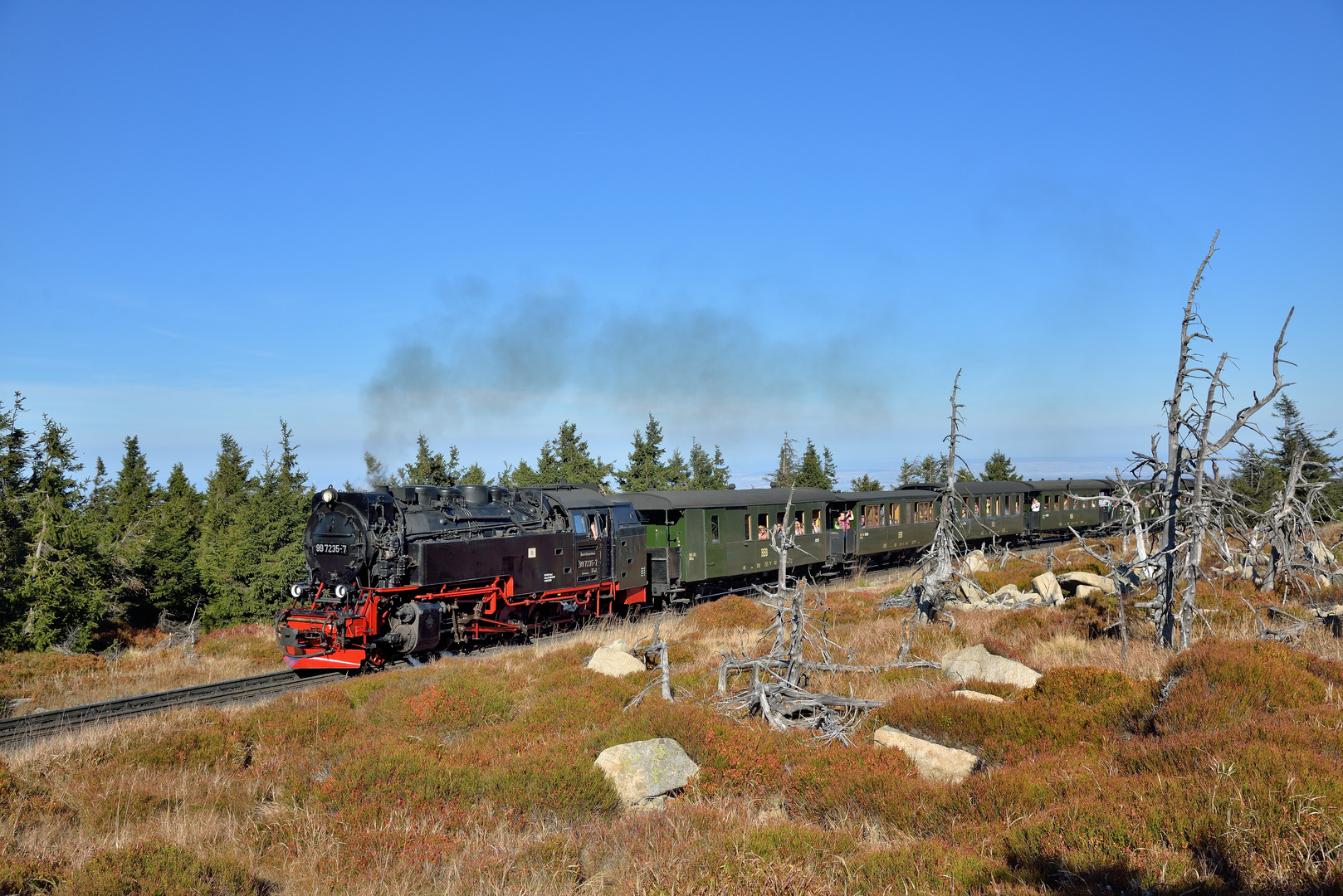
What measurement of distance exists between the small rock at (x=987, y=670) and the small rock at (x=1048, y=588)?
670cm

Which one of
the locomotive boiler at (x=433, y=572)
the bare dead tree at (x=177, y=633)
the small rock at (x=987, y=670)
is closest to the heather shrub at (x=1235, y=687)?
the small rock at (x=987, y=670)

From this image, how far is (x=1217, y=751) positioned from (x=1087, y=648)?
7.03 m

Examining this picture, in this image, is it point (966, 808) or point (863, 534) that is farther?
point (863, 534)

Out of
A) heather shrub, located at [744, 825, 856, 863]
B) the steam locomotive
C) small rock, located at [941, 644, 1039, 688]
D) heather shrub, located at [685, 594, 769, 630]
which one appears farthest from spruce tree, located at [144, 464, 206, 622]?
heather shrub, located at [744, 825, 856, 863]

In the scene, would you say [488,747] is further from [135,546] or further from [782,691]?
[135,546]

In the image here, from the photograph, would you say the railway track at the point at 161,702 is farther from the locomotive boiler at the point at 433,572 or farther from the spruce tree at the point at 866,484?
the spruce tree at the point at 866,484

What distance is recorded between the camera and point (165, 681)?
1423 cm

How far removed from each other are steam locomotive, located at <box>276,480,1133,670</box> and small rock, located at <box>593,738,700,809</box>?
3.31 meters

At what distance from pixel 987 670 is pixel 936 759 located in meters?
3.38

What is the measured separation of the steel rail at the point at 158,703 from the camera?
10414 mm

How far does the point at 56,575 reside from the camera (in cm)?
1966

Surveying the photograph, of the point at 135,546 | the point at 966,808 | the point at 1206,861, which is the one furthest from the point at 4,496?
the point at 1206,861

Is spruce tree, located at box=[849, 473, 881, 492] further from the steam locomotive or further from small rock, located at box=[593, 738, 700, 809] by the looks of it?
small rock, located at box=[593, 738, 700, 809]

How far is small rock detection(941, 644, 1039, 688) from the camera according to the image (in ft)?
34.1
